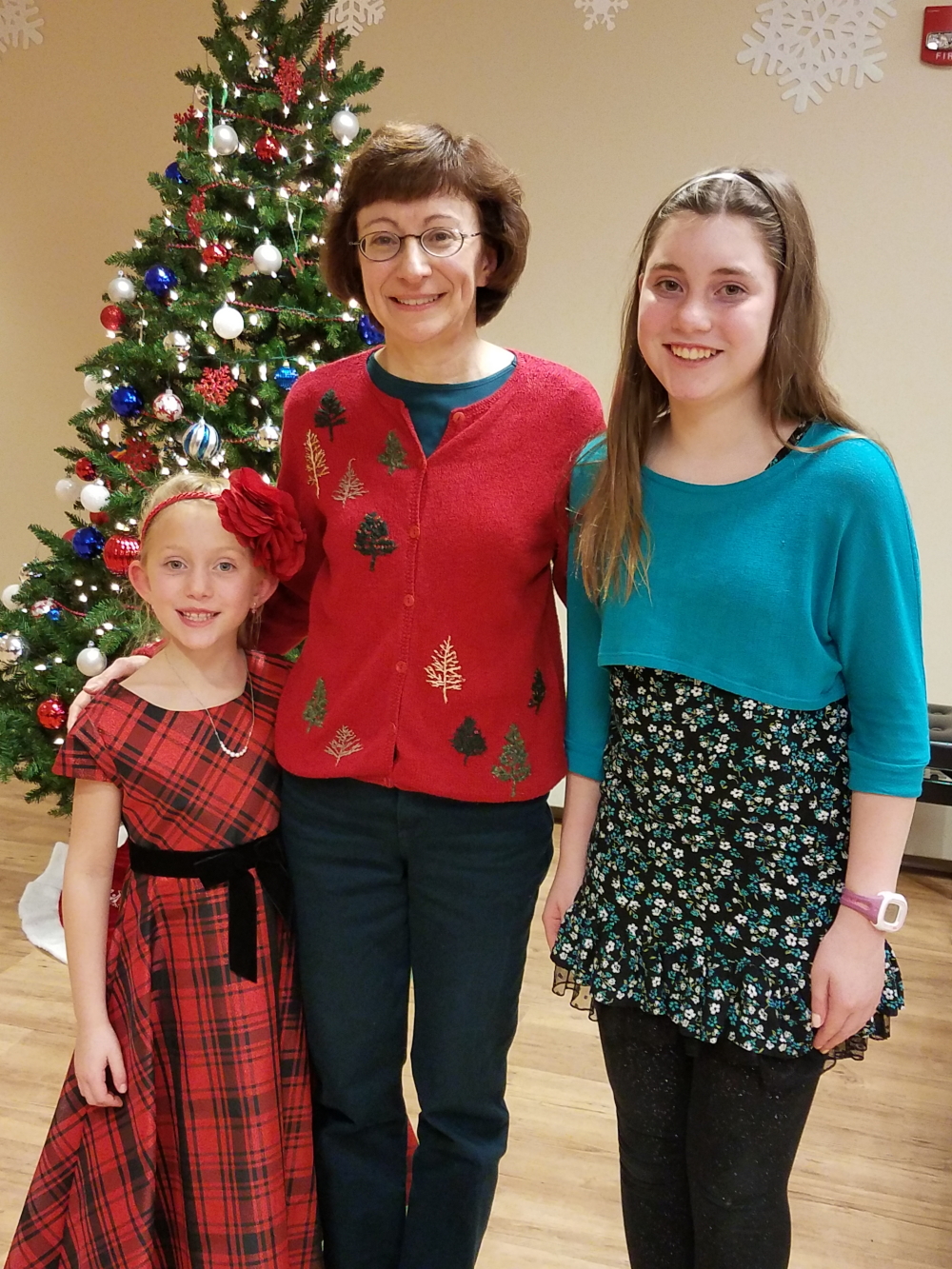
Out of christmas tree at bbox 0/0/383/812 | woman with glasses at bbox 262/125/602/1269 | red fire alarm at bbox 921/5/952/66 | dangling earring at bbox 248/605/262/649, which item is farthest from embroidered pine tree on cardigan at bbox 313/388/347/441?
red fire alarm at bbox 921/5/952/66

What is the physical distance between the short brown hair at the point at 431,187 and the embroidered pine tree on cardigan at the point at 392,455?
19 centimetres

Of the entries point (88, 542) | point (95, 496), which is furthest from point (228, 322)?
point (88, 542)

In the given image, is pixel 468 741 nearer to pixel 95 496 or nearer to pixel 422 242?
pixel 422 242

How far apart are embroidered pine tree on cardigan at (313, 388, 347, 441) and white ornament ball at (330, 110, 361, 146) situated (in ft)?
4.31

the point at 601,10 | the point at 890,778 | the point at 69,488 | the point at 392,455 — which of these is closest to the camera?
the point at 890,778

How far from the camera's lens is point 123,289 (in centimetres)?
242

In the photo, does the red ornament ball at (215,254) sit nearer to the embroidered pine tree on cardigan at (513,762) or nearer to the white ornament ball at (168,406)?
the white ornament ball at (168,406)

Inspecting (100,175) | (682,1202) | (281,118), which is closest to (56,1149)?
(682,1202)

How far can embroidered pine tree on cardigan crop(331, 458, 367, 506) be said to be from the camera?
127 cm

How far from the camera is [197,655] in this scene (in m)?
1.36

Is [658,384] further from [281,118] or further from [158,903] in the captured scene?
[281,118]

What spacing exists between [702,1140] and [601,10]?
3.16 meters

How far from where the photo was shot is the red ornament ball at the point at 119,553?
2.02 metres

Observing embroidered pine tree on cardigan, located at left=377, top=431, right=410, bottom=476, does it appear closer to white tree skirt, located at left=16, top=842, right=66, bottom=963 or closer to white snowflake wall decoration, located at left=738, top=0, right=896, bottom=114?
white tree skirt, located at left=16, top=842, right=66, bottom=963
